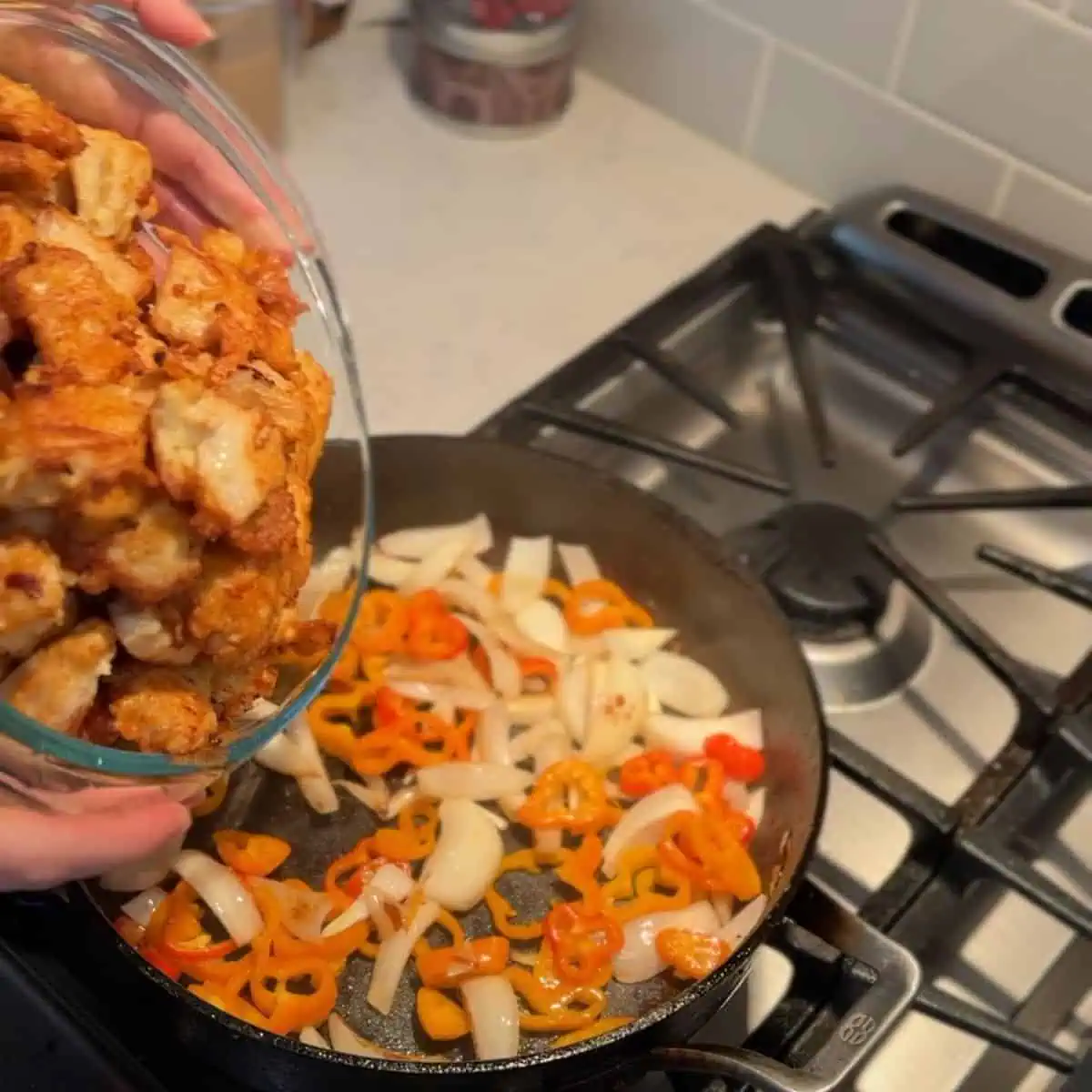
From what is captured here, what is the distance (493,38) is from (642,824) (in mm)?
664

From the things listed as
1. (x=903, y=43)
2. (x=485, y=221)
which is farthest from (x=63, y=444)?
(x=903, y=43)

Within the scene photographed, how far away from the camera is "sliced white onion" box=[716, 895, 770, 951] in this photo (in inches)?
26.9

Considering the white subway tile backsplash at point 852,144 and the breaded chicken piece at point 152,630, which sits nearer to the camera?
the breaded chicken piece at point 152,630

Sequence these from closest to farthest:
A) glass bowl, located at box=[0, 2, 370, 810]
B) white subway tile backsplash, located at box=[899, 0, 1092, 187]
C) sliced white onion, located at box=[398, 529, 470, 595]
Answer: glass bowl, located at box=[0, 2, 370, 810]
sliced white onion, located at box=[398, 529, 470, 595]
white subway tile backsplash, located at box=[899, 0, 1092, 187]

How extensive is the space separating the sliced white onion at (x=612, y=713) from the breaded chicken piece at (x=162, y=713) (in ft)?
0.86

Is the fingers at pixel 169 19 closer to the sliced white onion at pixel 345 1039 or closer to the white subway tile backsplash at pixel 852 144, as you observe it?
the sliced white onion at pixel 345 1039

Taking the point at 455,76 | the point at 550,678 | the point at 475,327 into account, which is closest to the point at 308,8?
the point at 455,76

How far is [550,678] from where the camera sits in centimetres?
81

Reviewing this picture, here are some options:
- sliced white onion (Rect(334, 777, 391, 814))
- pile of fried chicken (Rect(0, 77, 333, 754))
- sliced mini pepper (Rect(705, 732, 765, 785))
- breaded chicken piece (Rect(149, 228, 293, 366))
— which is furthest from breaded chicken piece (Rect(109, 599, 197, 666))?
sliced mini pepper (Rect(705, 732, 765, 785))

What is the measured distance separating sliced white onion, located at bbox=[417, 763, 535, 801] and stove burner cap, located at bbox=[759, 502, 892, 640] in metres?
0.21

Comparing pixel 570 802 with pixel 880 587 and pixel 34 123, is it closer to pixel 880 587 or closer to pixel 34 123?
pixel 880 587

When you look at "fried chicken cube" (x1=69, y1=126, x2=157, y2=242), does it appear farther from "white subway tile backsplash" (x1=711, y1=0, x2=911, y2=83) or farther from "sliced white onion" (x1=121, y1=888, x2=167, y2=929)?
"white subway tile backsplash" (x1=711, y1=0, x2=911, y2=83)

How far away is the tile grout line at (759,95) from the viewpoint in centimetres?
112

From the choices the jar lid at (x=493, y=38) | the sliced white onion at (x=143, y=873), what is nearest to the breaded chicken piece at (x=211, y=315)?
the sliced white onion at (x=143, y=873)
